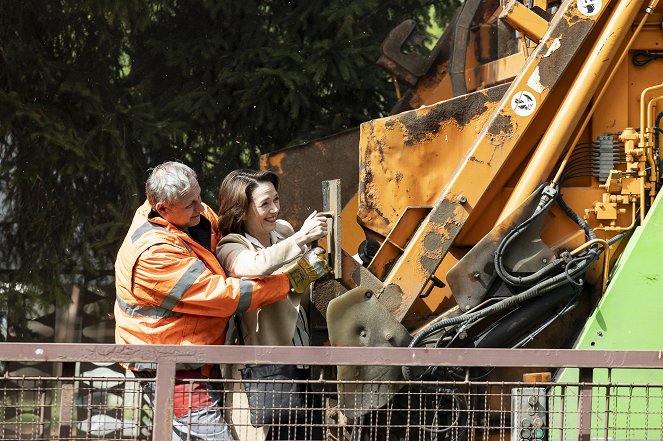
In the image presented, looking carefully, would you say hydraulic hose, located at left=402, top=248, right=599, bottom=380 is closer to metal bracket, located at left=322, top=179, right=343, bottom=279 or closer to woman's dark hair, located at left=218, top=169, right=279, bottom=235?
metal bracket, located at left=322, top=179, right=343, bottom=279

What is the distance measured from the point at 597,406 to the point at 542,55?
4.71 feet

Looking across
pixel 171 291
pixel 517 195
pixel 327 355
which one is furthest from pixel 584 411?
pixel 171 291

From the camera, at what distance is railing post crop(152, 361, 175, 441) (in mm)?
3555

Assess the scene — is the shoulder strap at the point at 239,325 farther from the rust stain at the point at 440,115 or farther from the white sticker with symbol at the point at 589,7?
the white sticker with symbol at the point at 589,7

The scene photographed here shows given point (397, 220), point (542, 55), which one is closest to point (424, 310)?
point (397, 220)

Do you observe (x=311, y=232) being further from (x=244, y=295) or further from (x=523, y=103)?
(x=523, y=103)

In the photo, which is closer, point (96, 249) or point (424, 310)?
point (424, 310)

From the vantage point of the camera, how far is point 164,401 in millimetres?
3590

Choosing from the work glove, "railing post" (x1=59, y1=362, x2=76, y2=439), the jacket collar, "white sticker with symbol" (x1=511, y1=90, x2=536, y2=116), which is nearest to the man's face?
the jacket collar

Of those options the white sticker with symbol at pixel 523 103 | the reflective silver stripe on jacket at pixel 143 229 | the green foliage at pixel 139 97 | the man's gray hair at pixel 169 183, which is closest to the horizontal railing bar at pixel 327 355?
the reflective silver stripe on jacket at pixel 143 229

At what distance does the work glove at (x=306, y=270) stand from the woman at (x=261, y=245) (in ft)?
0.12

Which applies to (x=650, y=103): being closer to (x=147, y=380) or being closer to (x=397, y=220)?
(x=397, y=220)

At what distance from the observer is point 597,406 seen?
4039 mm

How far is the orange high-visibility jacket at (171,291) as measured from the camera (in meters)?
3.86
